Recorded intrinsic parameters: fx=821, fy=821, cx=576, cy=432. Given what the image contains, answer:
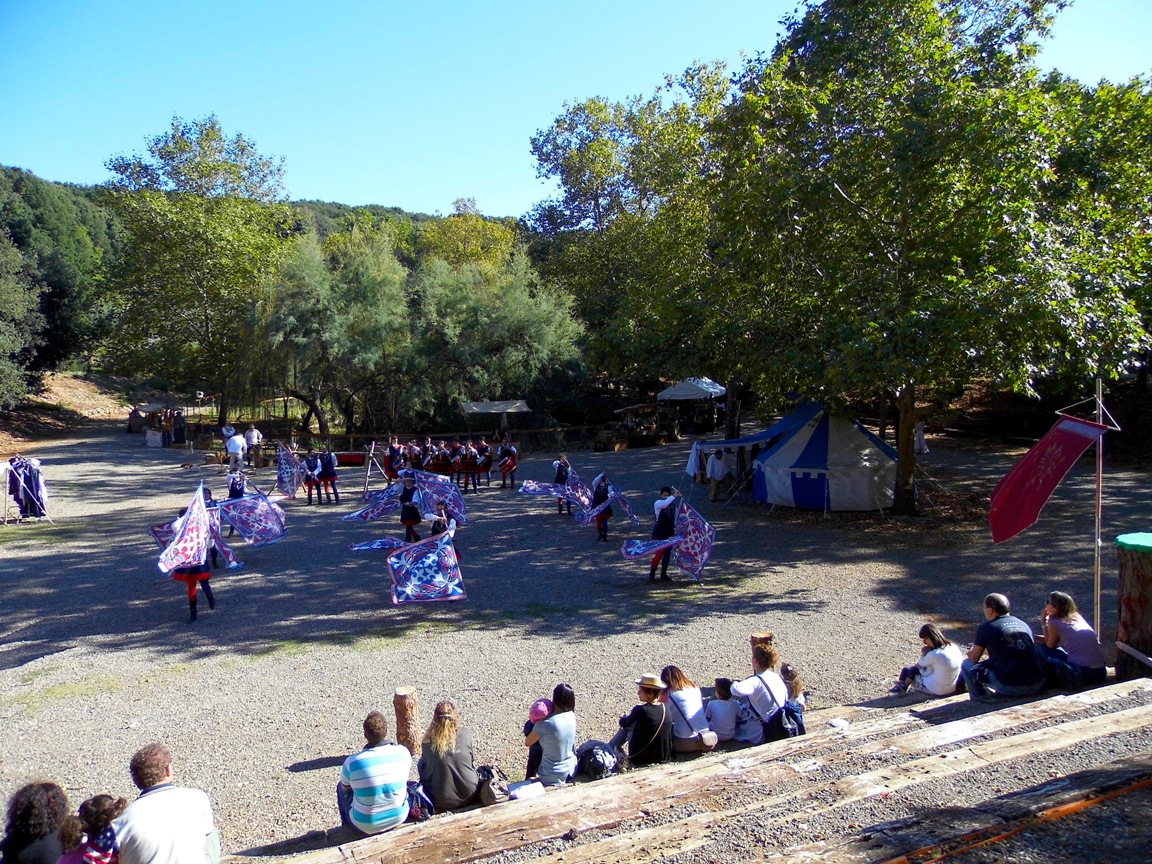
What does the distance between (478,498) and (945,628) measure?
43.9 feet

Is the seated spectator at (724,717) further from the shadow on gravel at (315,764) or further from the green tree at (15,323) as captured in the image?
the green tree at (15,323)

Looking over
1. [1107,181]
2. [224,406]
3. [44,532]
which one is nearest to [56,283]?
[224,406]

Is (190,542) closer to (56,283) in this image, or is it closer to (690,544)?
(690,544)

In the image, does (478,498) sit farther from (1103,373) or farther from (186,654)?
(1103,373)

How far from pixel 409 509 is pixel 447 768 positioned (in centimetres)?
979

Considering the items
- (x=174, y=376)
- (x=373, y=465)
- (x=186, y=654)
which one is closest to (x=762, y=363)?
(x=186, y=654)

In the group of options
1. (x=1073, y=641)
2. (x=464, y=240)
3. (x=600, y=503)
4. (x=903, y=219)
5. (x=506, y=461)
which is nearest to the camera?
(x=1073, y=641)

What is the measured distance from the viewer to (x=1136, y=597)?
598cm

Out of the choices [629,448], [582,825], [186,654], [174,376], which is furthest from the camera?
[174,376]

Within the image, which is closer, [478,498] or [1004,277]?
[1004,277]

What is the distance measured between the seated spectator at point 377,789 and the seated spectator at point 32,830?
5.17 ft

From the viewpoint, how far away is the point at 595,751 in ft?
19.0

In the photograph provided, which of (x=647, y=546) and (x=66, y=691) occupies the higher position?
(x=647, y=546)

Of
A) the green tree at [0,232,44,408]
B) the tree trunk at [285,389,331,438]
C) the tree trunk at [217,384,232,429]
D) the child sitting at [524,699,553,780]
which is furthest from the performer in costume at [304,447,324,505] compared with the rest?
the green tree at [0,232,44,408]
